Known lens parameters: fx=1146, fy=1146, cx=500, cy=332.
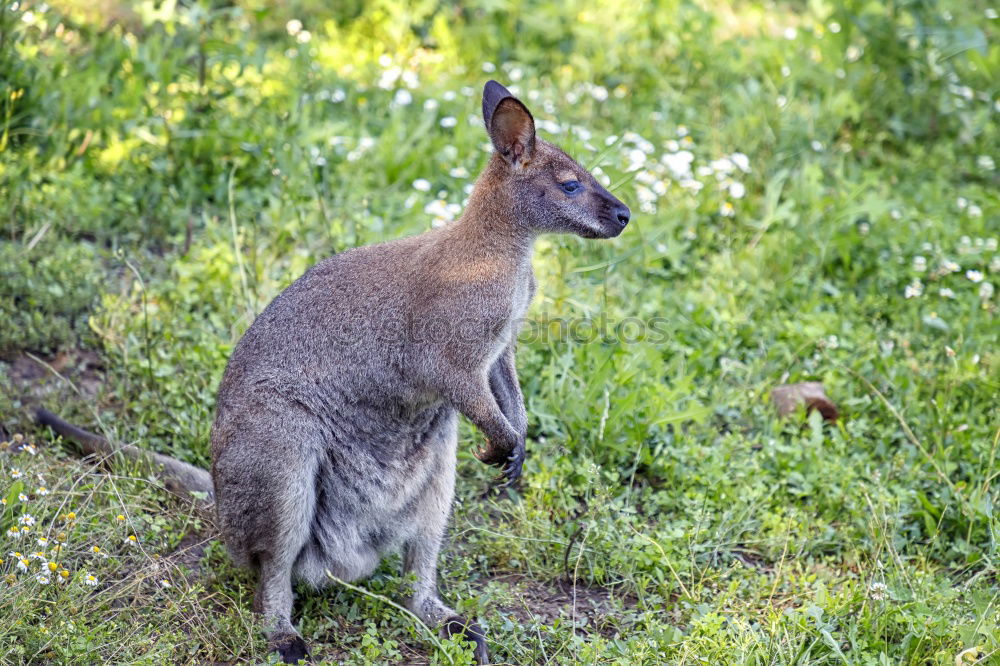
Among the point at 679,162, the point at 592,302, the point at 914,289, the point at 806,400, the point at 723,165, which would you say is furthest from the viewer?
the point at 723,165

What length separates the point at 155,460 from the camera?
4.42 metres

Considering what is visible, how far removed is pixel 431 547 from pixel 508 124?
1.54 meters

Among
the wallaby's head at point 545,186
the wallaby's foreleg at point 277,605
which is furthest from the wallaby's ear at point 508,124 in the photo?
the wallaby's foreleg at point 277,605

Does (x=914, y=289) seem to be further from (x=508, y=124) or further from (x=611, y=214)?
(x=508, y=124)

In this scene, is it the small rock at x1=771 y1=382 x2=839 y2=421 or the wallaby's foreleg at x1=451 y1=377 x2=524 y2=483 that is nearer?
the wallaby's foreleg at x1=451 y1=377 x2=524 y2=483

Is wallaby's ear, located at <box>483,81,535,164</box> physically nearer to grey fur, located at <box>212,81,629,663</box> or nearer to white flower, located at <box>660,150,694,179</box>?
grey fur, located at <box>212,81,629,663</box>

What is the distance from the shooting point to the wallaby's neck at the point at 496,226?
4047mm

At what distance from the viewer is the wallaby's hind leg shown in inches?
162

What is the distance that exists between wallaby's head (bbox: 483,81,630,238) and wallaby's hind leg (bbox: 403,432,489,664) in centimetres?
88

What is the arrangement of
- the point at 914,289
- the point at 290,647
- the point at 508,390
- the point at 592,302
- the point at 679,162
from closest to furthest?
the point at 290,647 < the point at 508,390 < the point at 592,302 < the point at 914,289 < the point at 679,162

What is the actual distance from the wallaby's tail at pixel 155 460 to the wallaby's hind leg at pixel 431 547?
32.0 inches

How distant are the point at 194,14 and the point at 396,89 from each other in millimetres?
1687

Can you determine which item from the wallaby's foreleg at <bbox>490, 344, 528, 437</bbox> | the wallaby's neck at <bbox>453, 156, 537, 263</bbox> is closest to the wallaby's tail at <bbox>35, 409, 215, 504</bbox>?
the wallaby's foreleg at <bbox>490, 344, 528, 437</bbox>

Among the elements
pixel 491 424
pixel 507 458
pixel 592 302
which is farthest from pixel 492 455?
pixel 592 302
